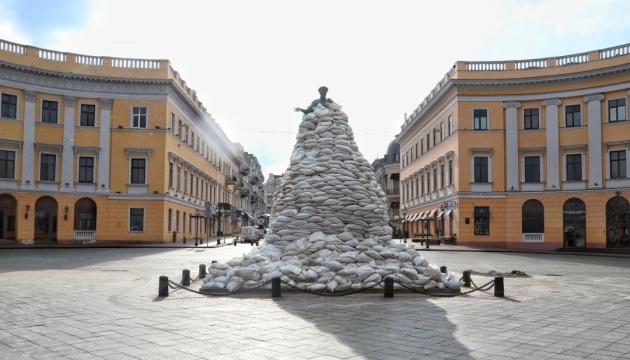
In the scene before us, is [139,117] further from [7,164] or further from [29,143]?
[7,164]

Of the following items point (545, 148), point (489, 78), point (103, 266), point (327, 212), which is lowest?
point (103, 266)

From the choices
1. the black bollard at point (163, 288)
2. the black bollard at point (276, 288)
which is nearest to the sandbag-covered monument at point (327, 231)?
the black bollard at point (276, 288)

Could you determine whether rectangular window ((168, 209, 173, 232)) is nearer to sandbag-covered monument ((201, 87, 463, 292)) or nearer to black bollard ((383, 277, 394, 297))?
sandbag-covered monument ((201, 87, 463, 292))

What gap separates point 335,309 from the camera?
10336mm

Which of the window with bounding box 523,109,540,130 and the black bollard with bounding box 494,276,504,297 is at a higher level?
the window with bounding box 523,109,540,130

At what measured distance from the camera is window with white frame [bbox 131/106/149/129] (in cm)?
4169

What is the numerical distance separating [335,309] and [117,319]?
3.72m

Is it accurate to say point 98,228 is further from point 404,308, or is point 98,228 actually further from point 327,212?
point 404,308

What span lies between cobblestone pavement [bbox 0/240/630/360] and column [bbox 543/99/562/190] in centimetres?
2705

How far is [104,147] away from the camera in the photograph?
40812 millimetres

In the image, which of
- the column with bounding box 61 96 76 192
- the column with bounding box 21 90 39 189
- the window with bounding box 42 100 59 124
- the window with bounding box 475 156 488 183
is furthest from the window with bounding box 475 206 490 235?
the column with bounding box 21 90 39 189

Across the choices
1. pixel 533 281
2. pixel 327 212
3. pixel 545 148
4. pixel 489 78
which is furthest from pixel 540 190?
pixel 327 212

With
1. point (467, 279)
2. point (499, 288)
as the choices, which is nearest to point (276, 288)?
point (499, 288)

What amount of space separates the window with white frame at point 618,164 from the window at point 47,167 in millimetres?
37618
